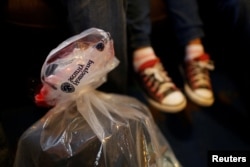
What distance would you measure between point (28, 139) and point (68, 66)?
0.60 feet

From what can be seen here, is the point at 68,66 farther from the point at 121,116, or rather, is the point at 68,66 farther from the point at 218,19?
the point at 218,19

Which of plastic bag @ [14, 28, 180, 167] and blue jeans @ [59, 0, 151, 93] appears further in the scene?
blue jeans @ [59, 0, 151, 93]

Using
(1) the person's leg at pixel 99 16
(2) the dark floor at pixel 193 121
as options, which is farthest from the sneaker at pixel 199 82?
(1) the person's leg at pixel 99 16

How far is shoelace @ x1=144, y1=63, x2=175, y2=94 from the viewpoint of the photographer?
97 centimetres

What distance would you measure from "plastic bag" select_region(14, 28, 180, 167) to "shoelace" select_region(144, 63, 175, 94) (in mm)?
239

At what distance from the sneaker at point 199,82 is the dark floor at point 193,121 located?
0.10m

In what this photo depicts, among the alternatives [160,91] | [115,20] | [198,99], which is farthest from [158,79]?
[115,20]

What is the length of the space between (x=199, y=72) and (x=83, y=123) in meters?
0.47

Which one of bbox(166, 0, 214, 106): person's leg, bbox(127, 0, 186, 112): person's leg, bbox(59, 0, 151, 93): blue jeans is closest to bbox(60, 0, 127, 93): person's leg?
bbox(59, 0, 151, 93): blue jeans

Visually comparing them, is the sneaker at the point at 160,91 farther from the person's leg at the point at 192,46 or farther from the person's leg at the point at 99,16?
the person's leg at the point at 99,16

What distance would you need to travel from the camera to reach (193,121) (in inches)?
42.9

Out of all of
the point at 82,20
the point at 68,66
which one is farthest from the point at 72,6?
the point at 68,66

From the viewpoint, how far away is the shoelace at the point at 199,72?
3.33 feet

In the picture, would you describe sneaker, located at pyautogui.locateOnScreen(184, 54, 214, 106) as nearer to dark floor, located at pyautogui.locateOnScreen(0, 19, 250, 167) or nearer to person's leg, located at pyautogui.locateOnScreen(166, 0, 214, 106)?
person's leg, located at pyautogui.locateOnScreen(166, 0, 214, 106)
